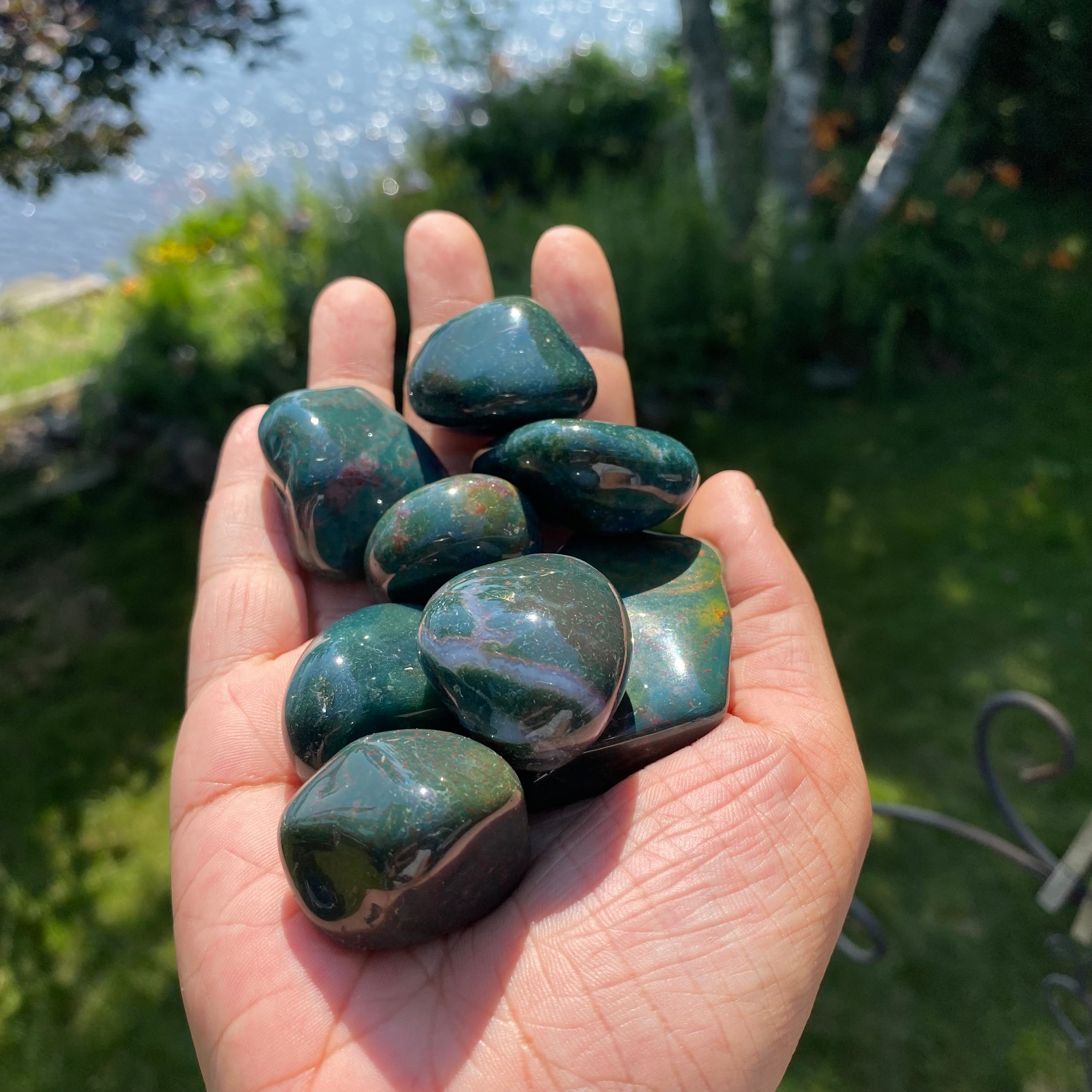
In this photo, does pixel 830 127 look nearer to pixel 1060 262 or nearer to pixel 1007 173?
pixel 1007 173

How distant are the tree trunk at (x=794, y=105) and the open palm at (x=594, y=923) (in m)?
2.69

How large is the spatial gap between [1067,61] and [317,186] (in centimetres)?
411

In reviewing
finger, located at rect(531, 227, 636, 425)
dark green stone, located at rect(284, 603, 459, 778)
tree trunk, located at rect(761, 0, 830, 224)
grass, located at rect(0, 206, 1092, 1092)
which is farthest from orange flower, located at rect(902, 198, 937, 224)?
dark green stone, located at rect(284, 603, 459, 778)

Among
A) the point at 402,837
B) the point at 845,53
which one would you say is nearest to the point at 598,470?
the point at 402,837

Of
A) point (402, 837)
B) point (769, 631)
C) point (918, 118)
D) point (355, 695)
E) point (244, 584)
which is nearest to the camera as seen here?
point (402, 837)

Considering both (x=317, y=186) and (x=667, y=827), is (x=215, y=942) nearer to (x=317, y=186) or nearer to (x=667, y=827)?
(x=667, y=827)

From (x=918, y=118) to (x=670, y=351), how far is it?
4.22 feet

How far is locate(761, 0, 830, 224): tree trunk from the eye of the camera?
11.7 ft

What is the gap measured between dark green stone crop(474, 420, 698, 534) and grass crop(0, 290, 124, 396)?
293 cm

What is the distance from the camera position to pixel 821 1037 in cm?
230

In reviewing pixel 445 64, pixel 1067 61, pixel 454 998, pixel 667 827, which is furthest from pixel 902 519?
pixel 445 64

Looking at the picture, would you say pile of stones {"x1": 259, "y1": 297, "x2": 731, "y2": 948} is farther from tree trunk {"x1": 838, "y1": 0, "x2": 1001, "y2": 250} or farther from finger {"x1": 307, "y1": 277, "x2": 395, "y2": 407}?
tree trunk {"x1": 838, "y1": 0, "x2": 1001, "y2": 250}

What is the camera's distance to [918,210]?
4254 mm

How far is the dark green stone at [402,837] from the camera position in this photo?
125cm
